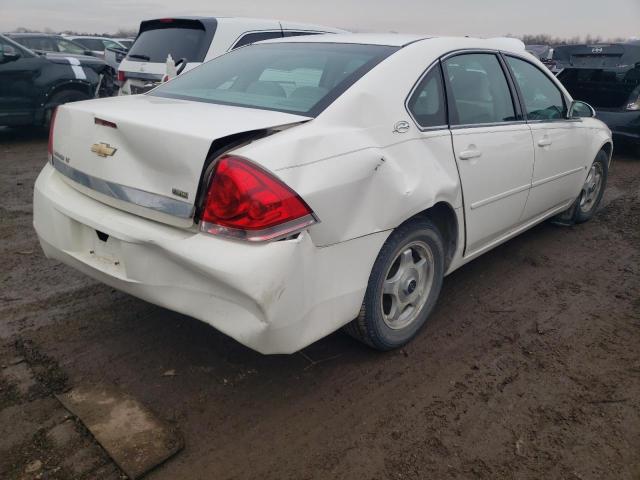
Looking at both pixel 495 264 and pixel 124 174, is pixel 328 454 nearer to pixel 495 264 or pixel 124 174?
pixel 124 174

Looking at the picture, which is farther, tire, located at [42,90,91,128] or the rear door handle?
tire, located at [42,90,91,128]

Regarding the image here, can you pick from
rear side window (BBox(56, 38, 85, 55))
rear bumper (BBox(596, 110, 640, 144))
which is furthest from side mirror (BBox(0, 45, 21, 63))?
→ rear bumper (BBox(596, 110, 640, 144))

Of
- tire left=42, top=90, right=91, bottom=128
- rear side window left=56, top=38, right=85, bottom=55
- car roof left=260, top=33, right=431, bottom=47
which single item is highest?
car roof left=260, top=33, right=431, bottom=47

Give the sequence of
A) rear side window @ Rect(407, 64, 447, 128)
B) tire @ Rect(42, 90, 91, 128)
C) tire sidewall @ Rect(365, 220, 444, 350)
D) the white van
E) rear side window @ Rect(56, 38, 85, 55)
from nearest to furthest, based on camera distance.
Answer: tire sidewall @ Rect(365, 220, 444, 350), rear side window @ Rect(407, 64, 447, 128), the white van, tire @ Rect(42, 90, 91, 128), rear side window @ Rect(56, 38, 85, 55)

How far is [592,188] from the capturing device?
495 centimetres

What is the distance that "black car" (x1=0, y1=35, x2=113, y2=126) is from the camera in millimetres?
7629

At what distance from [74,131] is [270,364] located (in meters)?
1.46

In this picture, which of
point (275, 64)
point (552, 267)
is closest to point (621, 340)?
point (552, 267)

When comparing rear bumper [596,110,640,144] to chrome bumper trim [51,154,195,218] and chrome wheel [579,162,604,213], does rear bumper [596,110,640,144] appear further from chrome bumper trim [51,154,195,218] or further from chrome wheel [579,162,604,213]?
chrome bumper trim [51,154,195,218]

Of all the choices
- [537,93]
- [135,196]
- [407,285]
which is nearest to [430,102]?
[407,285]

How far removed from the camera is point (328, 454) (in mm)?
2119

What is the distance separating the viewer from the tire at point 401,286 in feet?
8.23

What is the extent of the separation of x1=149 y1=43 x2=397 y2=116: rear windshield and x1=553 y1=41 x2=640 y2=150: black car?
20.9 feet

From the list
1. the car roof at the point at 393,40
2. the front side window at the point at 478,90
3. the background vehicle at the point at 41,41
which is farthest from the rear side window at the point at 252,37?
the background vehicle at the point at 41,41
